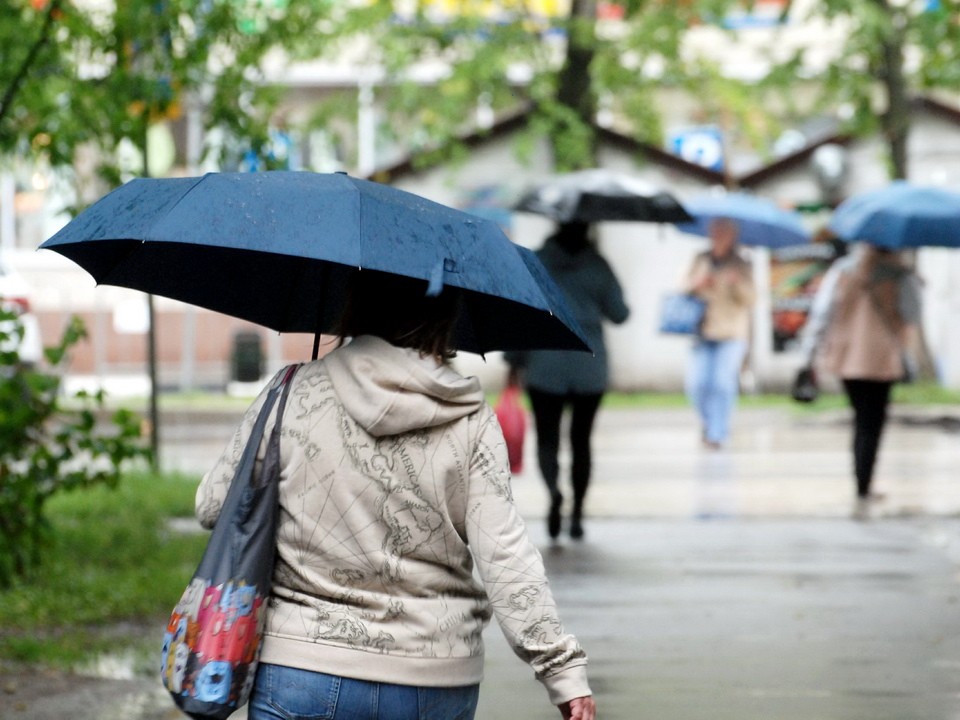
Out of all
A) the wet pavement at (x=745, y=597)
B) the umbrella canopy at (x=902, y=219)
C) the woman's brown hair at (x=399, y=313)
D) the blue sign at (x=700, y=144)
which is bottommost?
the wet pavement at (x=745, y=597)

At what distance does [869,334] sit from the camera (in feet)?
37.7

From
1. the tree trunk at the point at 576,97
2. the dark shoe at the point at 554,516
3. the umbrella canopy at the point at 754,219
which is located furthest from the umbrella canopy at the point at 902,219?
the tree trunk at the point at 576,97

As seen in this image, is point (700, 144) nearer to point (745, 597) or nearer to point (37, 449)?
point (745, 597)

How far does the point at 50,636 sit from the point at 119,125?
395 cm

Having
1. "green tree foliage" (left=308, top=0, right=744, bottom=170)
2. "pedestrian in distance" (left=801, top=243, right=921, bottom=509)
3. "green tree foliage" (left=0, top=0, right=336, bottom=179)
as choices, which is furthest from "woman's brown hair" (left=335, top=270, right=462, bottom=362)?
"green tree foliage" (left=308, top=0, right=744, bottom=170)

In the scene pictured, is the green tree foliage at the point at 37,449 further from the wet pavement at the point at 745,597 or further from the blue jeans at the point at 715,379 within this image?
the blue jeans at the point at 715,379

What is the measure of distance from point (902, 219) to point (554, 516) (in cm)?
362

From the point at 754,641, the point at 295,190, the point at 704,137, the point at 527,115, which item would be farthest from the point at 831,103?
the point at 295,190

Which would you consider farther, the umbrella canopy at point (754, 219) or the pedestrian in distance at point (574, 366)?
the umbrella canopy at point (754, 219)

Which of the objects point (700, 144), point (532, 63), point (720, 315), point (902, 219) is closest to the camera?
point (902, 219)

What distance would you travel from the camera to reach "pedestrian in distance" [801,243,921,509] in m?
11.5

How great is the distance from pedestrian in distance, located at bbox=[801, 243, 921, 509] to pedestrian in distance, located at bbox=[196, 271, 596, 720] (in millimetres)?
8630

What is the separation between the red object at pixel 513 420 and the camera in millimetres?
9820

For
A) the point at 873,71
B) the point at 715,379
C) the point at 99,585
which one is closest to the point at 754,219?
the point at 715,379
